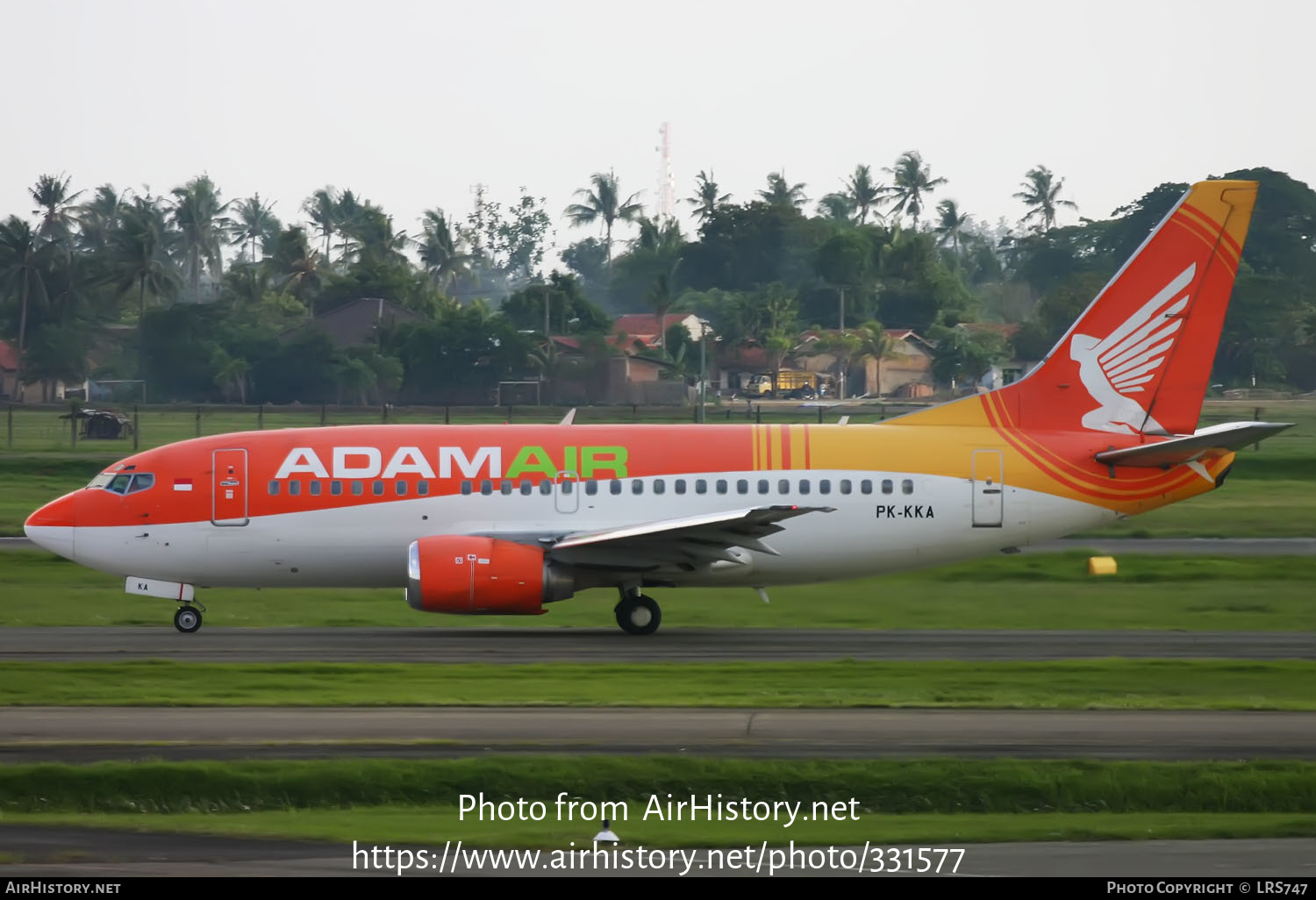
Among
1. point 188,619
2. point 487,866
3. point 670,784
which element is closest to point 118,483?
point 188,619

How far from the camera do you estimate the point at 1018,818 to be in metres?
16.7

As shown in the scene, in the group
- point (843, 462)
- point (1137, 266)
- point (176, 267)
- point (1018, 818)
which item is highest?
point (176, 267)

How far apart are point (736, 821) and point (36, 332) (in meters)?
97.3

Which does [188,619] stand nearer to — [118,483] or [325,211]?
[118,483]

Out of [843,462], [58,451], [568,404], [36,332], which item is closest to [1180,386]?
[843,462]

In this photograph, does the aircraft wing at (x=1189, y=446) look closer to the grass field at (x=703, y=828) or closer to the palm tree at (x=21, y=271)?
the grass field at (x=703, y=828)

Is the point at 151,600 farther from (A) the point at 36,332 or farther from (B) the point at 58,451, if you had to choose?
(A) the point at 36,332

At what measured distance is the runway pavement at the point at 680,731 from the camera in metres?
19.3

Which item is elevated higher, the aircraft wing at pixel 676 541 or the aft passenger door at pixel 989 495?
the aft passenger door at pixel 989 495

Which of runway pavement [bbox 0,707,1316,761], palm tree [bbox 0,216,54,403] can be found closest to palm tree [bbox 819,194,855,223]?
palm tree [bbox 0,216,54,403]

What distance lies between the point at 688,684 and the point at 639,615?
6.04 m

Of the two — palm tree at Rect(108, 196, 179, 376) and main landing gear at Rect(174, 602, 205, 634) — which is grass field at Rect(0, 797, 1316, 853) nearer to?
main landing gear at Rect(174, 602, 205, 634)

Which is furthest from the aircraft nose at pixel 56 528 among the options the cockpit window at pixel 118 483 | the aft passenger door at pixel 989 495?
the aft passenger door at pixel 989 495

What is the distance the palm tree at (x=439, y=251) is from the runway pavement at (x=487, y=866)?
149172mm
